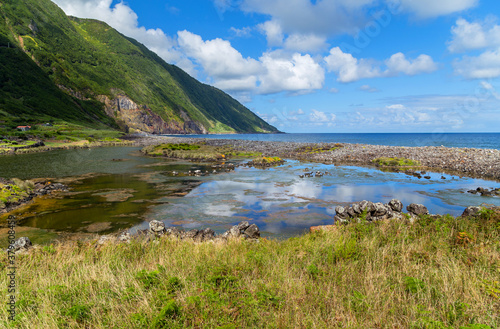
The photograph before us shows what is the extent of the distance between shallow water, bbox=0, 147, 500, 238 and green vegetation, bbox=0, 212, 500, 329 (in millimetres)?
5439

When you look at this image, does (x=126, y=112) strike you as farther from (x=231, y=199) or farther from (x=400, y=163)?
(x=231, y=199)

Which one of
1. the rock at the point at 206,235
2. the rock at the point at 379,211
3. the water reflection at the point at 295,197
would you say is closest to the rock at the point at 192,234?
the rock at the point at 206,235

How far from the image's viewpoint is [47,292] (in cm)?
495

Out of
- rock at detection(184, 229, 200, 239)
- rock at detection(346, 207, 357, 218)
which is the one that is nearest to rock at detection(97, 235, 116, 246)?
rock at detection(184, 229, 200, 239)

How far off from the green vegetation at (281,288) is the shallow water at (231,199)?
5.44 metres

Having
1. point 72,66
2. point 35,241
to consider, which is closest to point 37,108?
point 72,66

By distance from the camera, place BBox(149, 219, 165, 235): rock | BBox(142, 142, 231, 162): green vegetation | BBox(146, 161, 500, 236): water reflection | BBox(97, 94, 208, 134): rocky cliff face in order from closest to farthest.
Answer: BBox(149, 219, 165, 235): rock → BBox(146, 161, 500, 236): water reflection → BBox(142, 142, 231, 162): green vegetation → BBox(97, 94, 208, 134): rocky cliff face

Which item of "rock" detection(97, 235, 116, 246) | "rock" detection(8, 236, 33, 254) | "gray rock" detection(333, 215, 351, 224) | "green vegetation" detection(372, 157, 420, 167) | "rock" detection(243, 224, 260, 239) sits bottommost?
"rock" detection(8, 236, 33, 254)

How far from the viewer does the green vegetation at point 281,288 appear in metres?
4.05

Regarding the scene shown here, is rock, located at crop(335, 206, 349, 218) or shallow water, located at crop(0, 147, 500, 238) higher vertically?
rock, located at crop(335, 206, 349, 218)

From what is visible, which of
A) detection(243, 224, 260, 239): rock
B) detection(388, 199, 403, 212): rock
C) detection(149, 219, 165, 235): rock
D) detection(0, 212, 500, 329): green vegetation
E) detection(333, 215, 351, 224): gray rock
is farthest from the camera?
detection(388, 199, 403, 212): rock

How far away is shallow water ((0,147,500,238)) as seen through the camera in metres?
13.5

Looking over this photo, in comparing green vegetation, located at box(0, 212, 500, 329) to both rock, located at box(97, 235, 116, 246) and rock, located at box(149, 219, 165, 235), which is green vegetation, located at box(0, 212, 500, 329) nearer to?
rock, located at box(97, 235, 116, 246)

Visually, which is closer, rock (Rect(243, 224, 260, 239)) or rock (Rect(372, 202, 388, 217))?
rock (Rect(243, 224, 260, 239))
